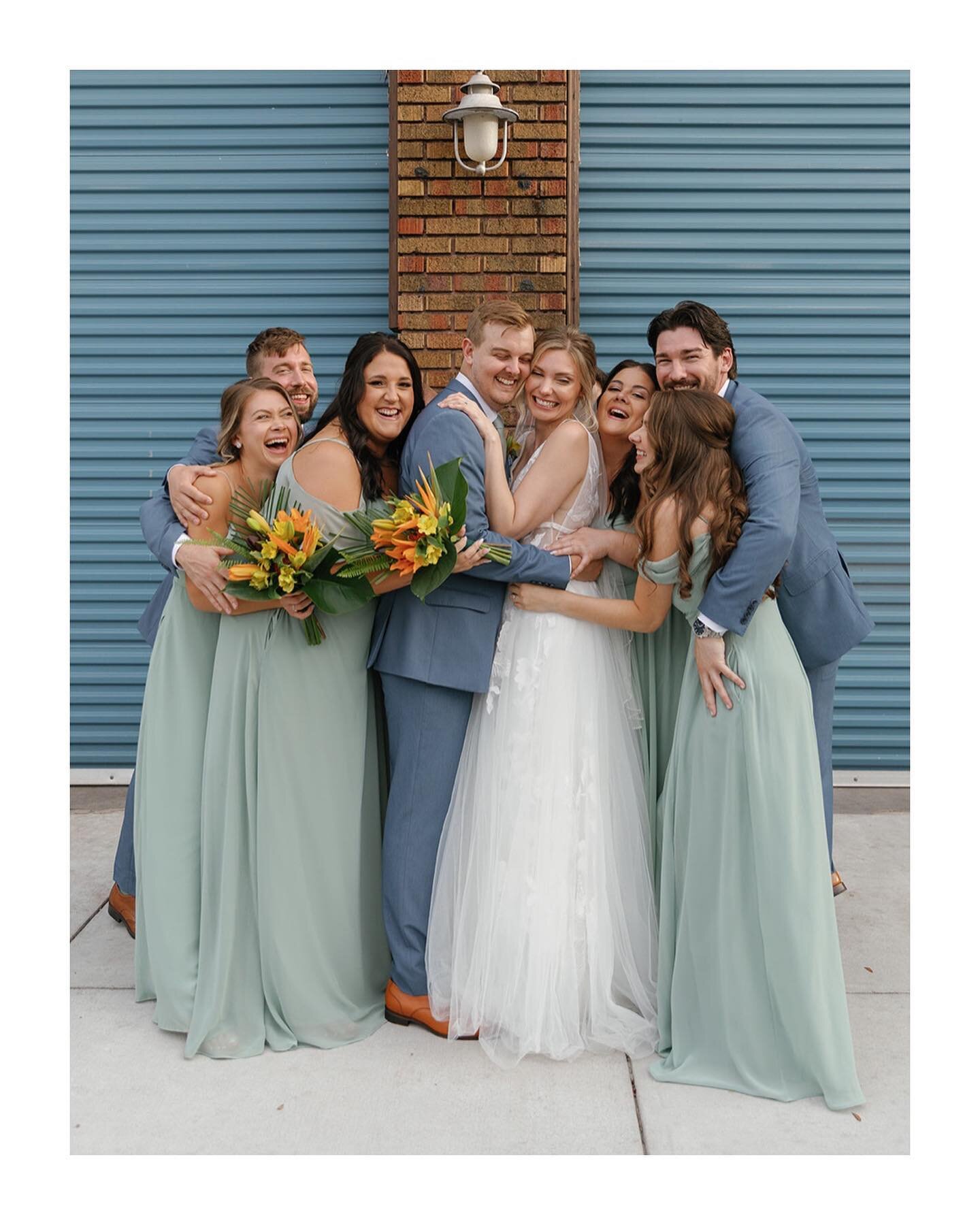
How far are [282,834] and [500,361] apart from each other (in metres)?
1.72

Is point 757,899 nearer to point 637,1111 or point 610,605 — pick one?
point 637,1111

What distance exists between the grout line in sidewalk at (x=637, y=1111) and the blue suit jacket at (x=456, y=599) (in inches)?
49.6

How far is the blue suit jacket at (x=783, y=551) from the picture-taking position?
11.1ft

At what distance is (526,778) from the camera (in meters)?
3.68

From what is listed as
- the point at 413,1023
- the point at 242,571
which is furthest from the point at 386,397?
the point at 413,1023

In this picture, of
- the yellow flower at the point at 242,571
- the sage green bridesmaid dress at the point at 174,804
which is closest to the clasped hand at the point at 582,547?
the yellow flower at the point at 242,571

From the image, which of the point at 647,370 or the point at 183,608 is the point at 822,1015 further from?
the point at 183,608

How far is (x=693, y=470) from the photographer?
11.3ft

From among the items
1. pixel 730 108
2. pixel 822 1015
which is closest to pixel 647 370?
pixel 822 1015

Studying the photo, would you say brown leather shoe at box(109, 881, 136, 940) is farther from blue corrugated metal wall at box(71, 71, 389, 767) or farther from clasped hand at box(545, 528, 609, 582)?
clasped hand at box(545, 528, 609, 582)

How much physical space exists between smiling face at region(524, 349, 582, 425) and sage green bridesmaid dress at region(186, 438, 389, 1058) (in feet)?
2.42

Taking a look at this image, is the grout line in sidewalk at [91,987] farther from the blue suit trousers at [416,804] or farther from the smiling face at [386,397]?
the smiling face at [386,397]

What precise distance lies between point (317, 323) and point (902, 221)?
3240mm

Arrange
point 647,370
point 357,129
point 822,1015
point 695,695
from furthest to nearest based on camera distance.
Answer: point 357,129, point 647,370, point 695,695, point 822,1015
